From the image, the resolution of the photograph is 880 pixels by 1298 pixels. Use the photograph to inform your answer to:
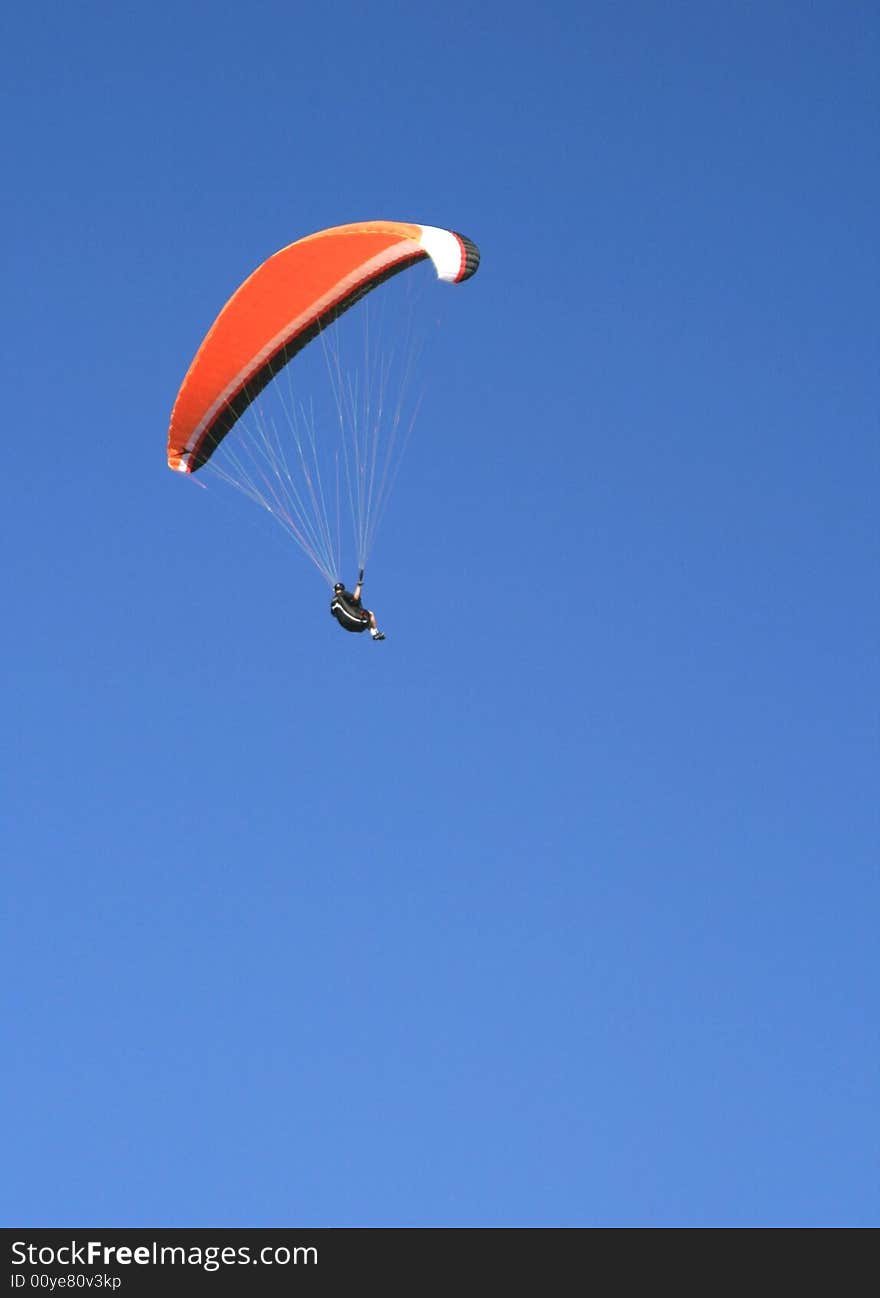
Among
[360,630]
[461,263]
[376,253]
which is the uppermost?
[376,253]

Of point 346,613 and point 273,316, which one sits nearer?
point 346,613

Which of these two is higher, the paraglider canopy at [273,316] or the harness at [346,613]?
the paraglider canopy at [273,316]

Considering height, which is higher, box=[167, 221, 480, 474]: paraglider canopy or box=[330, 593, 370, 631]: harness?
box=[167, 221, 480, 474]: paraglider canopy

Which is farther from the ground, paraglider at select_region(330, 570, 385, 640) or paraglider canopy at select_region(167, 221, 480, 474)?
paraglider canopy at select_region(167, 221, 480, 474)

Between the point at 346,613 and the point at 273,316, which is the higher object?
the point at 273,316

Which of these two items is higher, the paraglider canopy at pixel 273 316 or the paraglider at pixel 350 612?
the paraglider canopy at pixel 273 316
